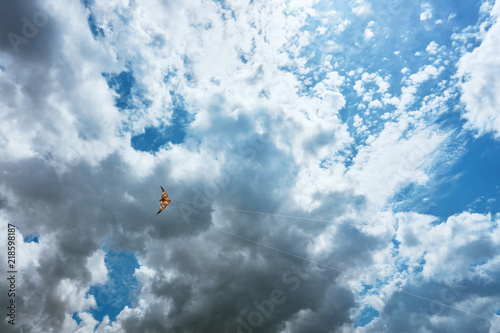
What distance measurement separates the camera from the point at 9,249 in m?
35.0

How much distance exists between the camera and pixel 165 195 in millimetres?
38562

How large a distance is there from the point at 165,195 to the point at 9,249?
1104 inches

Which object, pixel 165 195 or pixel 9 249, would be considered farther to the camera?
pixel 165 195

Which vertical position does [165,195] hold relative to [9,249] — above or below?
above
